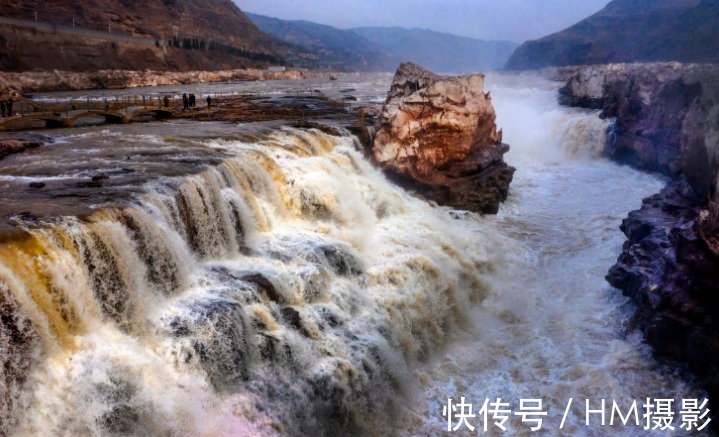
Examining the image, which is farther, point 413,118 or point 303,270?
point 413,118

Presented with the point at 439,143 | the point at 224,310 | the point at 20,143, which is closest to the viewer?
the point at 224,310

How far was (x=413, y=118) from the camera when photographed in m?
16.8

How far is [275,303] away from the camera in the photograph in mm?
8422

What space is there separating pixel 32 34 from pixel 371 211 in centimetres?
5171

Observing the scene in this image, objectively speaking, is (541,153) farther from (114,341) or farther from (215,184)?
(114,341)

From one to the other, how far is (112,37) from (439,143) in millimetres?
60098

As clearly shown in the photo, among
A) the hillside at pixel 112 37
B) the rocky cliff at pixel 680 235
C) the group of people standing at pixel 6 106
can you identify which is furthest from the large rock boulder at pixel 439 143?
the hillside at pixel 112 37

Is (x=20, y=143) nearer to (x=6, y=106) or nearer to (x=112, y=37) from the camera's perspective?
(x=6, y=106)

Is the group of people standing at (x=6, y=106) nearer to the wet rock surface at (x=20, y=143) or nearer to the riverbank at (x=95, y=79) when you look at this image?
the wet rock surface at (x=20, y=143)

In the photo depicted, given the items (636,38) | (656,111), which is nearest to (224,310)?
(656,111)

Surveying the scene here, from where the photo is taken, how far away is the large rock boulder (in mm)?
16781

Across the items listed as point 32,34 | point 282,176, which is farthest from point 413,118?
point 32,34

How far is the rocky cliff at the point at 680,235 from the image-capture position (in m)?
8.09

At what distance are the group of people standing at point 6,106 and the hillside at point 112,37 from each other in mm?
29098
